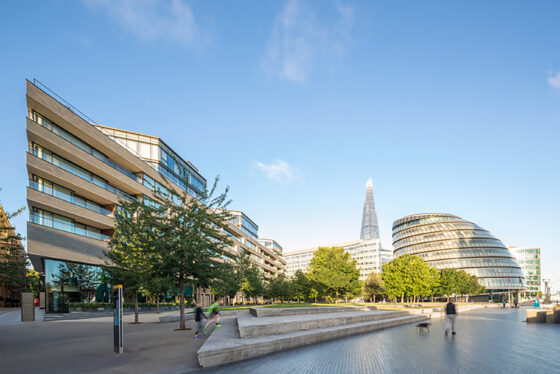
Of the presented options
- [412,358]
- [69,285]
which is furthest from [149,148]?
[412,358]

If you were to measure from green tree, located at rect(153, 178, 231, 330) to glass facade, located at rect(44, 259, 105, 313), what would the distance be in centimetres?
1687

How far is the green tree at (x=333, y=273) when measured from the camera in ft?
157

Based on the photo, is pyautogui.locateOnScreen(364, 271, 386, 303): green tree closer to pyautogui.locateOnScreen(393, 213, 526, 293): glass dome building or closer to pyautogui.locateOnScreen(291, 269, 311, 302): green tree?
pyautogui.locateOnScreen(291, 269, 311, 302): green tree

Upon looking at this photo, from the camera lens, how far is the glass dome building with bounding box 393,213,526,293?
9519 centimetres

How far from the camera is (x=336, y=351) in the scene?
424 inches

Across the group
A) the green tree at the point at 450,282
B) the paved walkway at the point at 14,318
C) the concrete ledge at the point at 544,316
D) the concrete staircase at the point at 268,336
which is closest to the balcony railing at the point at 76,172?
the paved walkway at the point at 14,318

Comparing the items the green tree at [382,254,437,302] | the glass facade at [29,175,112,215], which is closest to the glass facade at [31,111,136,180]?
the glass facade at [29,175,112,215]

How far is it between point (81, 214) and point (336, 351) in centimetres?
3114

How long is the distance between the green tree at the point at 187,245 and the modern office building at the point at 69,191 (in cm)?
955

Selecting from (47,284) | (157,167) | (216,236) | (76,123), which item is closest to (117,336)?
(216,236)

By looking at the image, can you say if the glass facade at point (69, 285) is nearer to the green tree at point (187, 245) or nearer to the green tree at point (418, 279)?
the green tree at point (187, 245)

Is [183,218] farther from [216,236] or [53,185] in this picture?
[53,185]

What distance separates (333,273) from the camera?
48625mm

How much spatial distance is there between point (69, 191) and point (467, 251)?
95472mm
